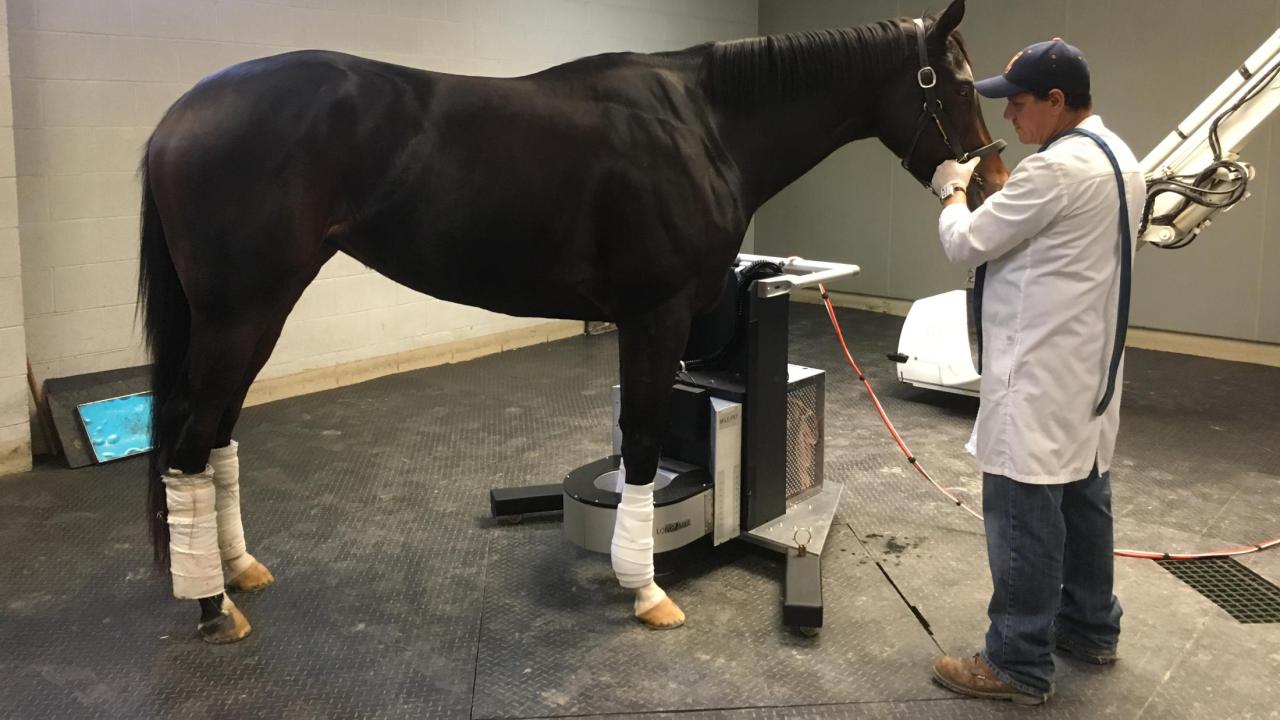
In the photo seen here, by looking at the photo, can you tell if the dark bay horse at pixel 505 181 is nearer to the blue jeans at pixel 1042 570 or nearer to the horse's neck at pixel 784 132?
the horse's neck at pixel 784 132

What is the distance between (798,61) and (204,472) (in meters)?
1.75

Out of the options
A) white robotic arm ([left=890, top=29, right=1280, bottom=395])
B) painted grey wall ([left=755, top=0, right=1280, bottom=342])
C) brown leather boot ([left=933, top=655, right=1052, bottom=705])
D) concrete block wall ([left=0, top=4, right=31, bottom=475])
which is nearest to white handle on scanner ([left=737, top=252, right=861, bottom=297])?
Answer: brown leather boot ([left=933, top=655, right=1052, bottom=705])

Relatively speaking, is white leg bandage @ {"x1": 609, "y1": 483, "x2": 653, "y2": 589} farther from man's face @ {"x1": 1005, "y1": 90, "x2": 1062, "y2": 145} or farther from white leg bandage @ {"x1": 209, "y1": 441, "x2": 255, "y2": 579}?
man's face @ {"x1": 1005, "y1": 90, "x2": 1062, "y2": 145}

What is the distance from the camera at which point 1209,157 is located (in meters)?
3.93

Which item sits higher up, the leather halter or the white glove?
the leather halter

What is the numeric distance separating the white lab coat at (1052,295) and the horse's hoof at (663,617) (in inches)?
35.0

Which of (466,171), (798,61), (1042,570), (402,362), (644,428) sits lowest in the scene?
(402,362)

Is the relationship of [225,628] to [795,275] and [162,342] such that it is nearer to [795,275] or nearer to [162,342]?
[162,342]

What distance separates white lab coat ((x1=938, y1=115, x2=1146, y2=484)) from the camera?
1859 mm

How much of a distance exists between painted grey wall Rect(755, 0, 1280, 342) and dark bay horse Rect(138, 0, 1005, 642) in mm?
3853

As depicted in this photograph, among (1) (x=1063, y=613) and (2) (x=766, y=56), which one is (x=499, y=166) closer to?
(2) (x=766, y=56)

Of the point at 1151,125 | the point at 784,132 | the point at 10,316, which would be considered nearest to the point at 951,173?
the point at 784,132

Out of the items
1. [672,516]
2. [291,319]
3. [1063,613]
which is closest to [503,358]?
[291,319]

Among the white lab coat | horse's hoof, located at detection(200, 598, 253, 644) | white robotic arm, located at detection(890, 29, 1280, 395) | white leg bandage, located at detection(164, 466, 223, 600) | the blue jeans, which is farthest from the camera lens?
white robotic arm, located at detection(890, 29, 1280, 395)
